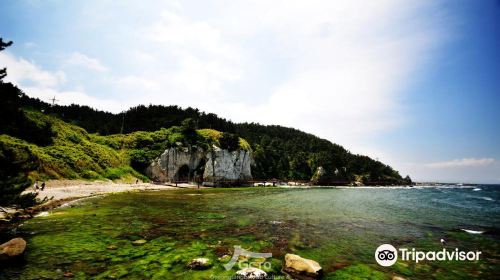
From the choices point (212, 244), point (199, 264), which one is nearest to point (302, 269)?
point (199, 264)

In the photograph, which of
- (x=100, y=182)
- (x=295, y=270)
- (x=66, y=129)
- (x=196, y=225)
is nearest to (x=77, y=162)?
(x=100, y=182)

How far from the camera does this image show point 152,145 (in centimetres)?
7781

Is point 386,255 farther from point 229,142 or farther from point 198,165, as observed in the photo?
point 229,142

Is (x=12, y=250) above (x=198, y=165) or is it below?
below

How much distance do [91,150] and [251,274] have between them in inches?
2492

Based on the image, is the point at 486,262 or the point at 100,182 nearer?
the point at 486,262

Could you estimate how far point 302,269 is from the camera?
9.15m

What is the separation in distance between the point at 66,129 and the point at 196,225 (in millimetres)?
61057

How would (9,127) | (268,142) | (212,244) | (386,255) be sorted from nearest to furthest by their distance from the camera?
(9,127), (386,255), (212,244), (268,142)

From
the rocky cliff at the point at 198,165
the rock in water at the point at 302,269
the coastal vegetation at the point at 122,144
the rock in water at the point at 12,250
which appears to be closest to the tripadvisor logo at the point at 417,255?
the rock in water at the point at 302,269

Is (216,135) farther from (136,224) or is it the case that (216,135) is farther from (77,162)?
(136,224)

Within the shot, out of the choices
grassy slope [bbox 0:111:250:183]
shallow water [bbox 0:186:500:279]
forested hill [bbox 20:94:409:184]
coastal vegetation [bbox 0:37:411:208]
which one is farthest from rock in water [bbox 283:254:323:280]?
forested hill [bbox 20:94:409:184]

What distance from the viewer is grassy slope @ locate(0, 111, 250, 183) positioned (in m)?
42.4

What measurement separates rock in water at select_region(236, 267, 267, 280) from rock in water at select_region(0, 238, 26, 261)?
8.67 meters
